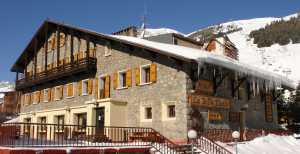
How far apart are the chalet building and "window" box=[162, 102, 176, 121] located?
0.05 m

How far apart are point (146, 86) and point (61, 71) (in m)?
9.95

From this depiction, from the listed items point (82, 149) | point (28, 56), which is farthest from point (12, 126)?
point (28, 56)

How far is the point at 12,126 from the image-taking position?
11.2m

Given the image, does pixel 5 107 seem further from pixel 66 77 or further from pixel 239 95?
pixel 239 95

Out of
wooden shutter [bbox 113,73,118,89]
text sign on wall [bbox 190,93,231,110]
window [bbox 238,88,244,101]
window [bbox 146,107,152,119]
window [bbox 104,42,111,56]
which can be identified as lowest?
window [bbox 146,107,152,119]

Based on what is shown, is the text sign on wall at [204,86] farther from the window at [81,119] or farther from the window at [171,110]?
the window at [81,119]

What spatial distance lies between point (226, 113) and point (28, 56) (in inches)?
Answer: 894

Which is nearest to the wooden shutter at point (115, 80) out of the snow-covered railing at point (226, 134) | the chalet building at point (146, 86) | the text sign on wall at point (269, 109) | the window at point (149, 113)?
the chalet building at point (146, 86)

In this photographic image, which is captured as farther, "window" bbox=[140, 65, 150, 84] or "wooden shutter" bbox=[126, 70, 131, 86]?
"wooden shutter" bbox=[126, 70, 131, 86]

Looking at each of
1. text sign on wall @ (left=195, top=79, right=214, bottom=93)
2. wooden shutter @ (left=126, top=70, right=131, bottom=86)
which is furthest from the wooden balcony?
text sign on wall @ (left=195, top=79, right=214, bottom=93)

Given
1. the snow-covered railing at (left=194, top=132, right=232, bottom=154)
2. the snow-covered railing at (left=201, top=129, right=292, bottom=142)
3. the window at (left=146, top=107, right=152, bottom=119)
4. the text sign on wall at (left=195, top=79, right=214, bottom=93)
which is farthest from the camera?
the window at (left=146, top=107, right=152, bottom=119)

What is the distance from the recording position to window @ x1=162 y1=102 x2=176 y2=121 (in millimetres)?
16094

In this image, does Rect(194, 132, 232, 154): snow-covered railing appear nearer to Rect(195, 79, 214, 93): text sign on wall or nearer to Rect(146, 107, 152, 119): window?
Rect(195, 79, 214, 93): text sign on wall

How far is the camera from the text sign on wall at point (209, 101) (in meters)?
15.8
